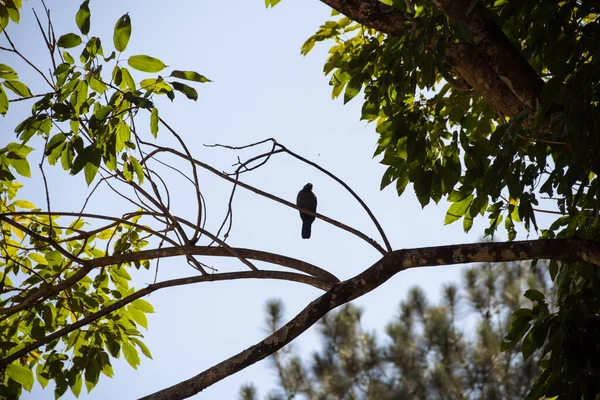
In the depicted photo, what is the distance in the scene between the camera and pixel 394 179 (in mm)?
2938

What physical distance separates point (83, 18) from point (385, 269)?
4.84 ft

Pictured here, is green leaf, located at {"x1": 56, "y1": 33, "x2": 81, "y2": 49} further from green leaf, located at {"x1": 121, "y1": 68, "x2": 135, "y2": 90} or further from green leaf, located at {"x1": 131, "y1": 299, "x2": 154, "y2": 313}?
green leaf, located at {"x1": 131, "y1": 299, "x2": 154, "y2": 313}

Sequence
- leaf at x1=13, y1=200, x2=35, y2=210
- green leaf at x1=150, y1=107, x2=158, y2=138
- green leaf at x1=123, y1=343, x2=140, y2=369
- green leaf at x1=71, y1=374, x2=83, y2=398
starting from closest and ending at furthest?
green leaf at x1=150, y1=107, x2=158, y2=138 → green leaf at x1=71, y1=374, x2=83, y2=398 → green leaf at x1=123, y1=343, x2=140, y2=369 → leaf at x1=13, y1=200, x2=35, y2=210

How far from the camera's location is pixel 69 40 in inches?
95.3

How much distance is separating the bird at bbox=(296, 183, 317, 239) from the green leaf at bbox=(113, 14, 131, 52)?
19.3 feet

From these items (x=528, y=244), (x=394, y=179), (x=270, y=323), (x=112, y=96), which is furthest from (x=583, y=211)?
(x=270, y=323)

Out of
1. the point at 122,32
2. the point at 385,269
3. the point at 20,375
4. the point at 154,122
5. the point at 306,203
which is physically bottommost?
the point at 385,269

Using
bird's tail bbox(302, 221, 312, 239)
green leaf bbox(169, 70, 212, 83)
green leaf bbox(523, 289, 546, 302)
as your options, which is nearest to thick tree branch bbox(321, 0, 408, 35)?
green leaf bbox(169, 70, 212, 83)

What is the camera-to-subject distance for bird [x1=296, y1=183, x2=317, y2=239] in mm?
8428

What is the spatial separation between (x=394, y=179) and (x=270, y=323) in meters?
6.19

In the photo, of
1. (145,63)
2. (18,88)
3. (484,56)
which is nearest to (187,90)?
(145,63)

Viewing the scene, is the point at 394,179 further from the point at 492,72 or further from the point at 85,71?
the point at 85,71

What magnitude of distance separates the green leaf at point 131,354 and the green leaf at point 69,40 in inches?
61.0

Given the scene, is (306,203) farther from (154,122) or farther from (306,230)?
(154,122)
